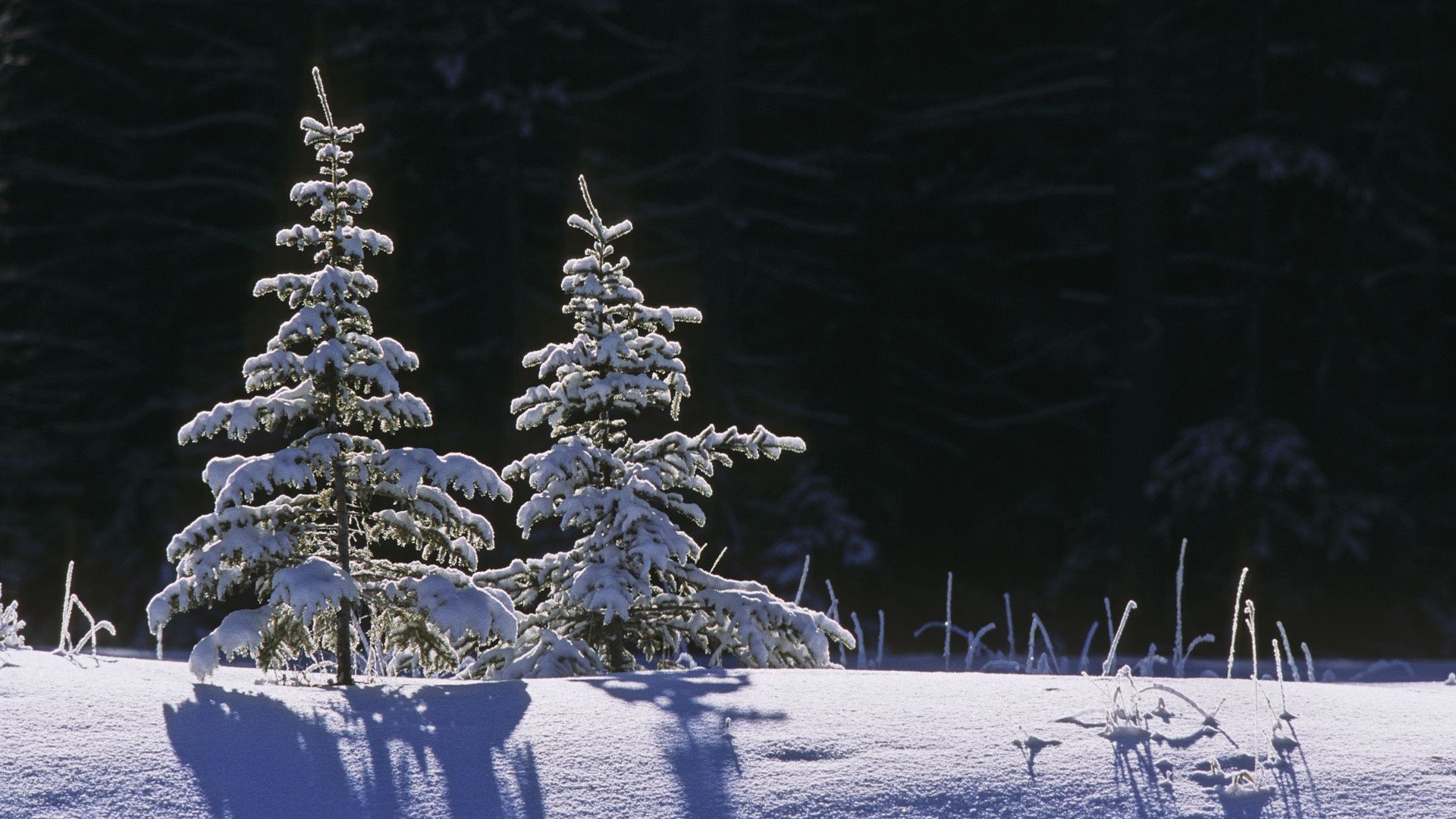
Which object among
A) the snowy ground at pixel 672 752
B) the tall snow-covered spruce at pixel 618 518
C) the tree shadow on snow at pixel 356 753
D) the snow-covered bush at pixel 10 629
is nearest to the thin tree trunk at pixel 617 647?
the tall snow-covered spruce at pixel 618 518

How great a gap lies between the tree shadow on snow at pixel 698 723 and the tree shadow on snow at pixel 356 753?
39 cm

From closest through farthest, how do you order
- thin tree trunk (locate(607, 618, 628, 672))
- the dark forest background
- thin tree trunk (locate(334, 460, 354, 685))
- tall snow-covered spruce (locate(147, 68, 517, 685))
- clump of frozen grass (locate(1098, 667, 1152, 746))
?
clump of frozen grass (locate(1098, 667, 1152, 746)), tall snow-covered spruce (locate(147, 68, 517, 685)), thin tree trunk (locate(334, 460, 354, 685)), thin tree trunk (locate(607, 618, 628, 672)), the dark forest background

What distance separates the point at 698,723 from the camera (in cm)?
421

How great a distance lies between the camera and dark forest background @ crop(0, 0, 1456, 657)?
15.5 meters

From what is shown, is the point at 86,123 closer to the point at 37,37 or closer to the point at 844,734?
the point at 37,37

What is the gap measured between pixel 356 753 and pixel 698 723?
995 mm

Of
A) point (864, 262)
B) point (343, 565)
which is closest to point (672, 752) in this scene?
point (343, 565)

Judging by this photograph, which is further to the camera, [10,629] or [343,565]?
[10,629]

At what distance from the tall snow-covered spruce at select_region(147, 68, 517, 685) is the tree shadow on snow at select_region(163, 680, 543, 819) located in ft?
1.07

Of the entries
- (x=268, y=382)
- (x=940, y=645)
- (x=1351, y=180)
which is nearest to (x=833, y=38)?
(x=1351, y=180)

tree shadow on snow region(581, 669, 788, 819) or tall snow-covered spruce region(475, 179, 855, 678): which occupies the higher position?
tall snow-covered spruce region(475, 179, 855, 678)

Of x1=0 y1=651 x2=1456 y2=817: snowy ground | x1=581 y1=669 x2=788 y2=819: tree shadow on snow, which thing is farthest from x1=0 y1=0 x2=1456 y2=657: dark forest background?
x1=0 y1=651 x2=1456 y2=817: snowy ground

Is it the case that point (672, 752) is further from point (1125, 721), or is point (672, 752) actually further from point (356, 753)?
point (1125, 721)

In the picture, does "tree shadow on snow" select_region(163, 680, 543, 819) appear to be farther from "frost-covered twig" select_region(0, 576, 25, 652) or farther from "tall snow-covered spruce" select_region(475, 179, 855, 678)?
"frost-covered twig" select_region(0, 576, 25, 652)
